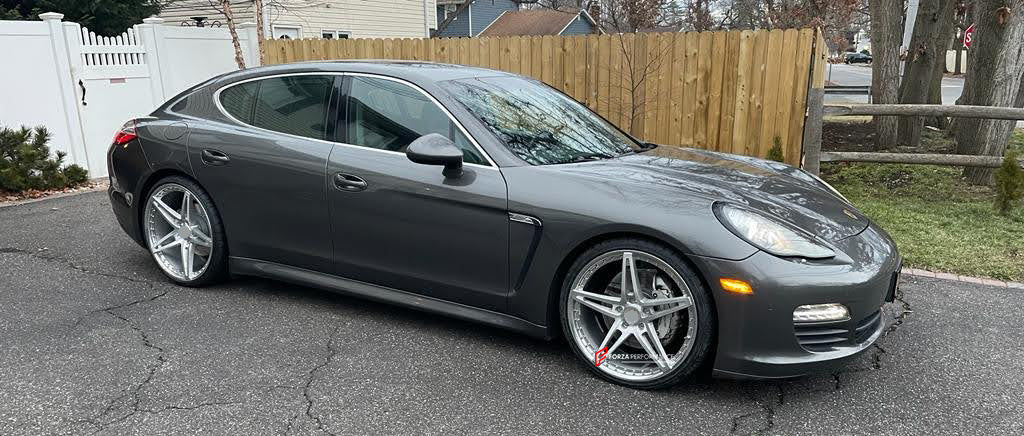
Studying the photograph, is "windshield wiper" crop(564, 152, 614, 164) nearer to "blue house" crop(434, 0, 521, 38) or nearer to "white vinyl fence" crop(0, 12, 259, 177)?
"white vinyl fence" crop(0, 12, 259, 177)

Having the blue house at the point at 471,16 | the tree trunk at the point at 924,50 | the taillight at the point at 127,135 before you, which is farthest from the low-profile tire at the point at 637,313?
the blue house at the point at 471,16

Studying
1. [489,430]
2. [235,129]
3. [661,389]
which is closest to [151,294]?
[235,129]

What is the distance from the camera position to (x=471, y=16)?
33594 mm

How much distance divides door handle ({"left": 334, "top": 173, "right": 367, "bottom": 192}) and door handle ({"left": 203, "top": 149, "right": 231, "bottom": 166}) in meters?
0.86

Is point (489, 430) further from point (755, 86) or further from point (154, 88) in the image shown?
point (154, 88)

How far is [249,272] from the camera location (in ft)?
14.3

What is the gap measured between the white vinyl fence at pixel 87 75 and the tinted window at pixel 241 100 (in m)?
5.19

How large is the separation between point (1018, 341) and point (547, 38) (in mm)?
6125

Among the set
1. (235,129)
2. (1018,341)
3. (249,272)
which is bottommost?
(1018,341)

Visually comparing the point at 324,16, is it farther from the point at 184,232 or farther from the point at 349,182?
the point at 349,182

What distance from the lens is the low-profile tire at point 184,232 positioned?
4418 millimetres

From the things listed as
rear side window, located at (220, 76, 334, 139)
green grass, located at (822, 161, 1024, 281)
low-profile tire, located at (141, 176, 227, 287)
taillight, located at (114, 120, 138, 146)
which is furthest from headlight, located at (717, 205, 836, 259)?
taillight, located at (114, 120, 138, 146)

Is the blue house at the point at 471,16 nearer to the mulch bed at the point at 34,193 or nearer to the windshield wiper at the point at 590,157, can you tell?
the mulch bed at the point at 34,193

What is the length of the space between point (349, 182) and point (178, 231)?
5.01ft
